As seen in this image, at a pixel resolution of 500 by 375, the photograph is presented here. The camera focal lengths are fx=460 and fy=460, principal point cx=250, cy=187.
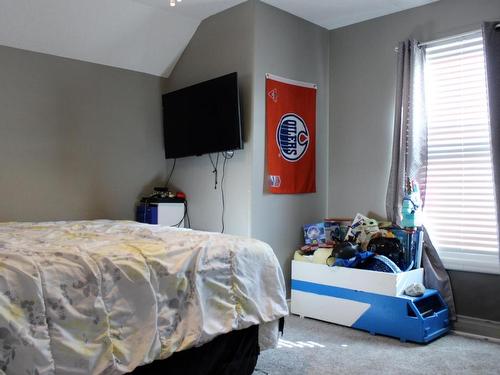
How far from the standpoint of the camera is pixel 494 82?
2939mm

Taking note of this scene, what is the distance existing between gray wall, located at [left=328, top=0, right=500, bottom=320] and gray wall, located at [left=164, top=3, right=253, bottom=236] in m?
0.89

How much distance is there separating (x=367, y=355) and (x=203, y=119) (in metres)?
2.11

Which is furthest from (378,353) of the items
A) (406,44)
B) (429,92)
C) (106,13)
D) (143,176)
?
(106,13)

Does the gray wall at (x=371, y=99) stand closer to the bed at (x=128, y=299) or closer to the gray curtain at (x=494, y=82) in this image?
the gray curtain at (x=494, y=82)

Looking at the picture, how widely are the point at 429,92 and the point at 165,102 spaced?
2182mm

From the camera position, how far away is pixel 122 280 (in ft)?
5.38

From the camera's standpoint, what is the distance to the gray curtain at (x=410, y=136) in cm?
329

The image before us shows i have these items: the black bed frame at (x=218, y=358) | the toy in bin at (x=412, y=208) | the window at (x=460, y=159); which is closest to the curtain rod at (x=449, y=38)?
the window at (x=460, y=159)

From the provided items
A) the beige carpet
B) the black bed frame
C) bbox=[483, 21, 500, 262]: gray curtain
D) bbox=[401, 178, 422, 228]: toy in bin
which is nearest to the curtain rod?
bbox=[483, 21, 500, 262]: gray curtain

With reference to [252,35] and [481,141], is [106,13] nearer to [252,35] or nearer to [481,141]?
[252,35]

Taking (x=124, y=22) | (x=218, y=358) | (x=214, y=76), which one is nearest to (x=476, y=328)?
(x=218, y=358)

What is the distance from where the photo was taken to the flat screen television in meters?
3.43

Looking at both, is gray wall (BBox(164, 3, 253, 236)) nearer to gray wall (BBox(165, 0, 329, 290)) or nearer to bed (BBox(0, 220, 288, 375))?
gray wall (BBox(165, 0, 329, 290))

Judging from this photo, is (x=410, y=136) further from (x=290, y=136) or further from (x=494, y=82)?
(x=290, y=136)
